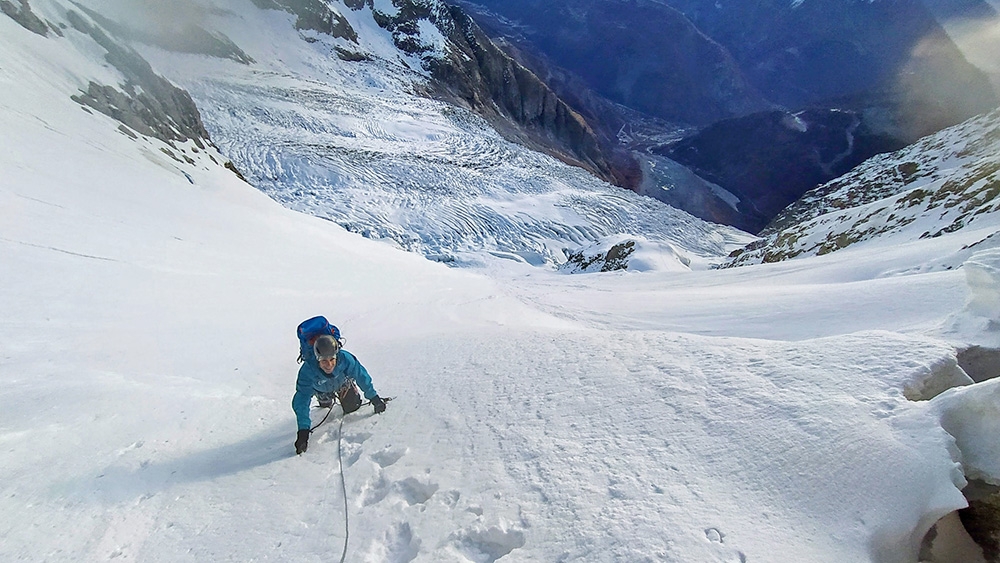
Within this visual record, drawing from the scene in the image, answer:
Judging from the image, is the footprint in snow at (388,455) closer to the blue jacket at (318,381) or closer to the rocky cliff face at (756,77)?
the blue jacket at (318,381)

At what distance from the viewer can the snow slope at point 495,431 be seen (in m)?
2.09

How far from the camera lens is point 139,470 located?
2848 mm

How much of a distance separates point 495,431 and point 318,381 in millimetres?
1236

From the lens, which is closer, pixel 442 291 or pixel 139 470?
pixel 139 470

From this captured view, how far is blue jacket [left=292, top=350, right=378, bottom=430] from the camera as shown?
3251mm

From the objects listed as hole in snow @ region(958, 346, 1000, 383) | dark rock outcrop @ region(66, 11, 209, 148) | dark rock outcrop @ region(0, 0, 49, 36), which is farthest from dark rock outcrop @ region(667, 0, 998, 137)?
dark rock outcrop @ region(0, 0, 49, 36)

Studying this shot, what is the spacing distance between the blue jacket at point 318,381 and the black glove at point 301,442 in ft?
0.10

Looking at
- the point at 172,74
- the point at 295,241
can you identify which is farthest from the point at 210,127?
the point at 295,241

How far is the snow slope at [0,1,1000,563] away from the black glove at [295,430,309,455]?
0.07m

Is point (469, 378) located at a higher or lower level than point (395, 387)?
higher

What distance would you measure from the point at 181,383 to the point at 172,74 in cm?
3253

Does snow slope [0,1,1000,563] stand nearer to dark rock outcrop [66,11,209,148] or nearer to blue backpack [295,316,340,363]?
blue backpack [295,316,340,363]

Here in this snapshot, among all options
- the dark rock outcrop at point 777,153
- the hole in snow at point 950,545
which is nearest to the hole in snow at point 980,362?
the hole in snow at point 950,545

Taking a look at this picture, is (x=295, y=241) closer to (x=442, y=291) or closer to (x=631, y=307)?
(x=442, y=291)
